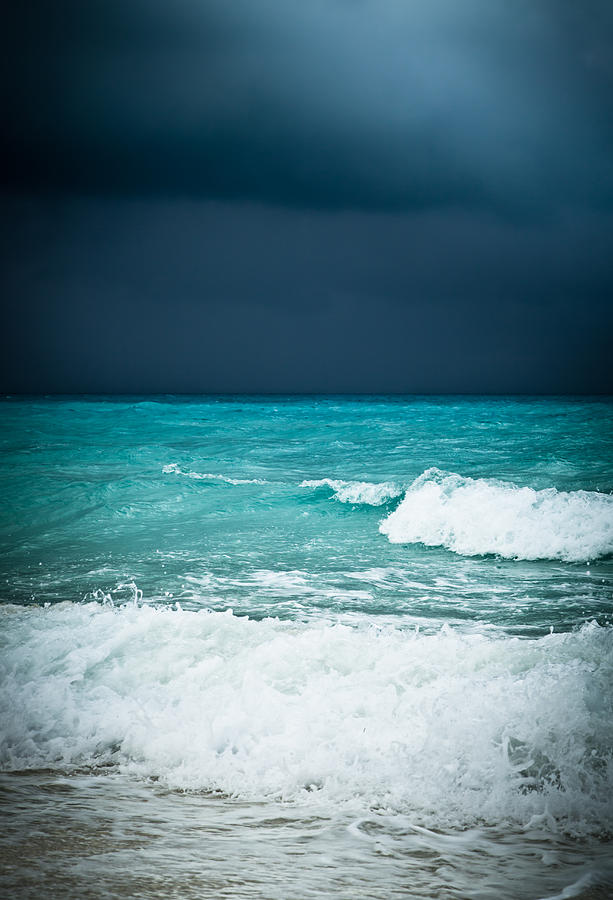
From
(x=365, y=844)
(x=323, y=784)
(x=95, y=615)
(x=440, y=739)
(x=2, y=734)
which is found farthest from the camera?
(x=95, y=615)

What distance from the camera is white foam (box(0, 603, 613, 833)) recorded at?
342 cm

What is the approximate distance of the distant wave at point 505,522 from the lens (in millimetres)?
10867

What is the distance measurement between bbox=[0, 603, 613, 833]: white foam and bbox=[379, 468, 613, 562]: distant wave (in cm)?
599

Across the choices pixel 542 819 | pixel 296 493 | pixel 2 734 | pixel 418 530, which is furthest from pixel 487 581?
pixel 296 493

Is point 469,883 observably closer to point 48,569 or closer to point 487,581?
point 487,581

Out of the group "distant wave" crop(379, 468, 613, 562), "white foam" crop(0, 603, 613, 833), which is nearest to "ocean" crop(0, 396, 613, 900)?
"white foam" crop(0, 603, 613, 833)

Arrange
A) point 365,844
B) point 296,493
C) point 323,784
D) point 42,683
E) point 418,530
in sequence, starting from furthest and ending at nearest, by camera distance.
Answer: point 296,493 < point 418,530 < point 42,683 < point 323,784 < point 365,844

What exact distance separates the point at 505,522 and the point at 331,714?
8604 millimetres

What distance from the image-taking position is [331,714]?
4051 mm

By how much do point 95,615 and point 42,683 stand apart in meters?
1.12

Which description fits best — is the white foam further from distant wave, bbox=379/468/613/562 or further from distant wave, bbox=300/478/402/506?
distant wave, bbox=300/478/402/506

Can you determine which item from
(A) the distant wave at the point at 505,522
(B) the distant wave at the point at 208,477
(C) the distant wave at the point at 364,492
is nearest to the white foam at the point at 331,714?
(A) the distant wave at the point at 505,522

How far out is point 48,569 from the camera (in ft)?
31.8

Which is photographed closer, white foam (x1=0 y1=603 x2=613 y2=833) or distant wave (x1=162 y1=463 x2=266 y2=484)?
white foam (x1=0 y1=603 x2=613 y2=833)
